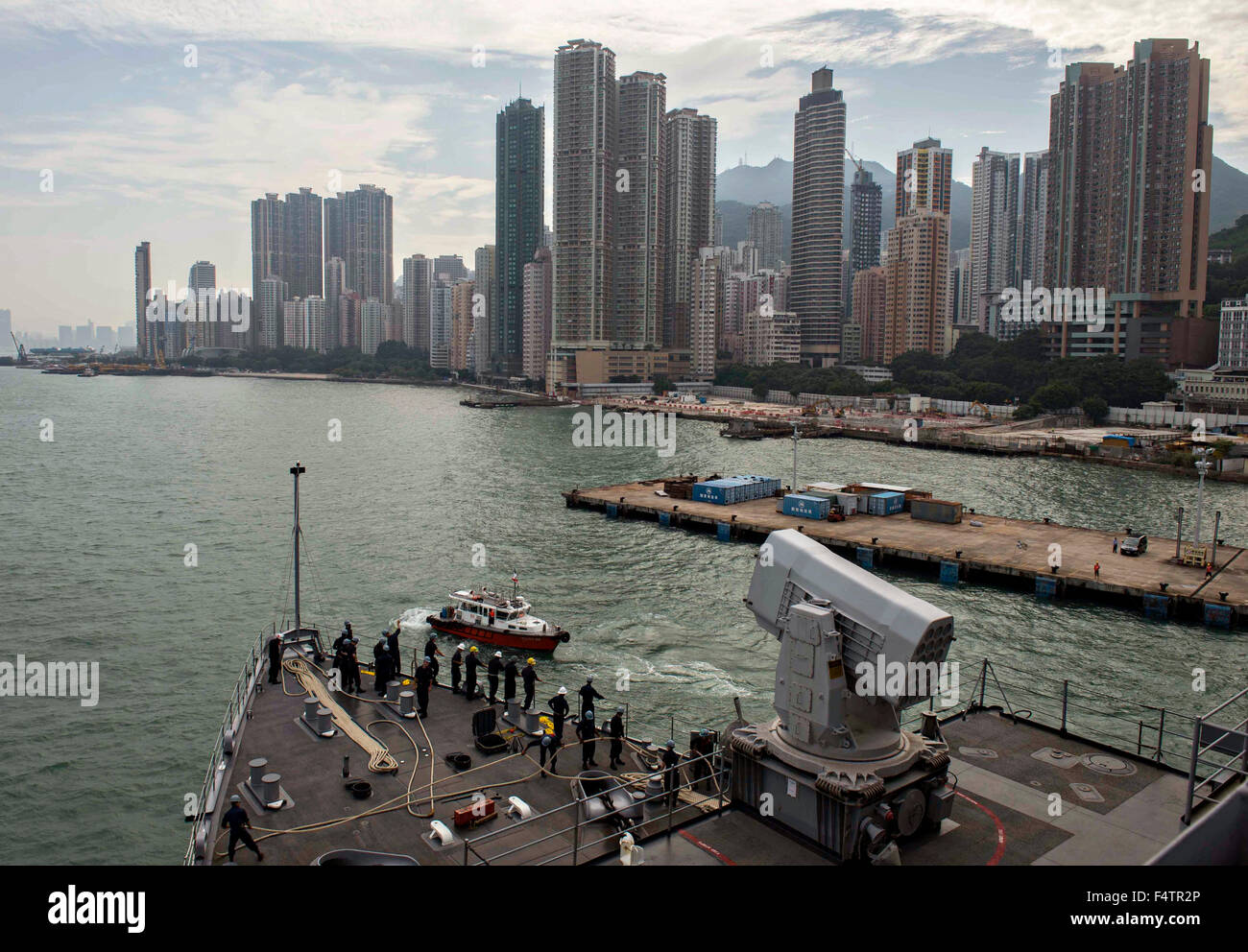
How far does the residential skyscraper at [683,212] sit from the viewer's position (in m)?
192

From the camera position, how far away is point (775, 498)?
56.1 meters

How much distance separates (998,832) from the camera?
11070mm

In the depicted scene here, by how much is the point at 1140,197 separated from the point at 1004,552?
361ft

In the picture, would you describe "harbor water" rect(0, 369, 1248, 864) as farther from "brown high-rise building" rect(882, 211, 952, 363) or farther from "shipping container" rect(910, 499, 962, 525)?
"brown high-rise building" rect(882, 211, 952, 363)

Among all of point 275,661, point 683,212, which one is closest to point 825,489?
point 275,661

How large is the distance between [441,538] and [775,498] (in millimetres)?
21757

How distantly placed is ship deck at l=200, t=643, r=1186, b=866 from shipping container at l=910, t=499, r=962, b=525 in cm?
3547

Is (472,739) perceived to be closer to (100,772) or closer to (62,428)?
(100,772)

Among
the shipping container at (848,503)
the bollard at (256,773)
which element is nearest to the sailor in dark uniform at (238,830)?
the bollard at (256,773)

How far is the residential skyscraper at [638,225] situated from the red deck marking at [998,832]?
163 m

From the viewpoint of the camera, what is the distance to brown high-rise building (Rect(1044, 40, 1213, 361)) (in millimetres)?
119750

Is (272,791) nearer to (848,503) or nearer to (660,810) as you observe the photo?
(660,810)
